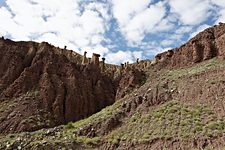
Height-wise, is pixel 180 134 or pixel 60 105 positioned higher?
pixel 60 105

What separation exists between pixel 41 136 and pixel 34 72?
15.8 m

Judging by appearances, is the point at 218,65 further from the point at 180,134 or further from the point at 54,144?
the point at 54,144

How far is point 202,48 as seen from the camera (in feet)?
156

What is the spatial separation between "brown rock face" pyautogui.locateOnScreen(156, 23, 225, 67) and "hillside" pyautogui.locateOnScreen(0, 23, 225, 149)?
4.5 inches

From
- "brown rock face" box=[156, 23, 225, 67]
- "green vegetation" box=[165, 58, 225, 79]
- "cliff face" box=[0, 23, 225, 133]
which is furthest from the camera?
"brown rock face" box=[156, 23, 225, 67]

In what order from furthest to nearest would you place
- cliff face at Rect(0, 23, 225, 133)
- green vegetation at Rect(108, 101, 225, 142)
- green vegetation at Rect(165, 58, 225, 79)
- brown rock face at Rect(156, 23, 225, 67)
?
brown rock face at Rect(156, 23, 225, 67), cliff face at Rect(0, 23, 225, 133), green vegetation at Rect(165, 58, 225, 79), green vegetation at Rect(108, 101, 225, 142)

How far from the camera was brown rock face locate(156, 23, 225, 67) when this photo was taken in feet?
151

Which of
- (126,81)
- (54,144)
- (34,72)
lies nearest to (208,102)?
(54,144)

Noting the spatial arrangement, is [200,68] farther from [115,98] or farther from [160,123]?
[115,98]

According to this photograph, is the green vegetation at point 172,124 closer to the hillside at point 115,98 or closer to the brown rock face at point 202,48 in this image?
the hillside at point 115,98

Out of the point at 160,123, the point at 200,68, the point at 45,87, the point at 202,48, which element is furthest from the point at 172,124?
the point at 45,87

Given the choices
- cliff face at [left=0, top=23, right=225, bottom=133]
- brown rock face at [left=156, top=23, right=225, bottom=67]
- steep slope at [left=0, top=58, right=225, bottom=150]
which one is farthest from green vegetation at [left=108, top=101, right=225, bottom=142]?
brown rock face at [left=156, top=23, right=225, bottom=67]

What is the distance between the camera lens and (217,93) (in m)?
35.9

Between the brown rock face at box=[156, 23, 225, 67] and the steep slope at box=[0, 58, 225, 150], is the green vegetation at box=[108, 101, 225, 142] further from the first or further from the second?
the brown rock face at box=[156, 23, 225, 67]
